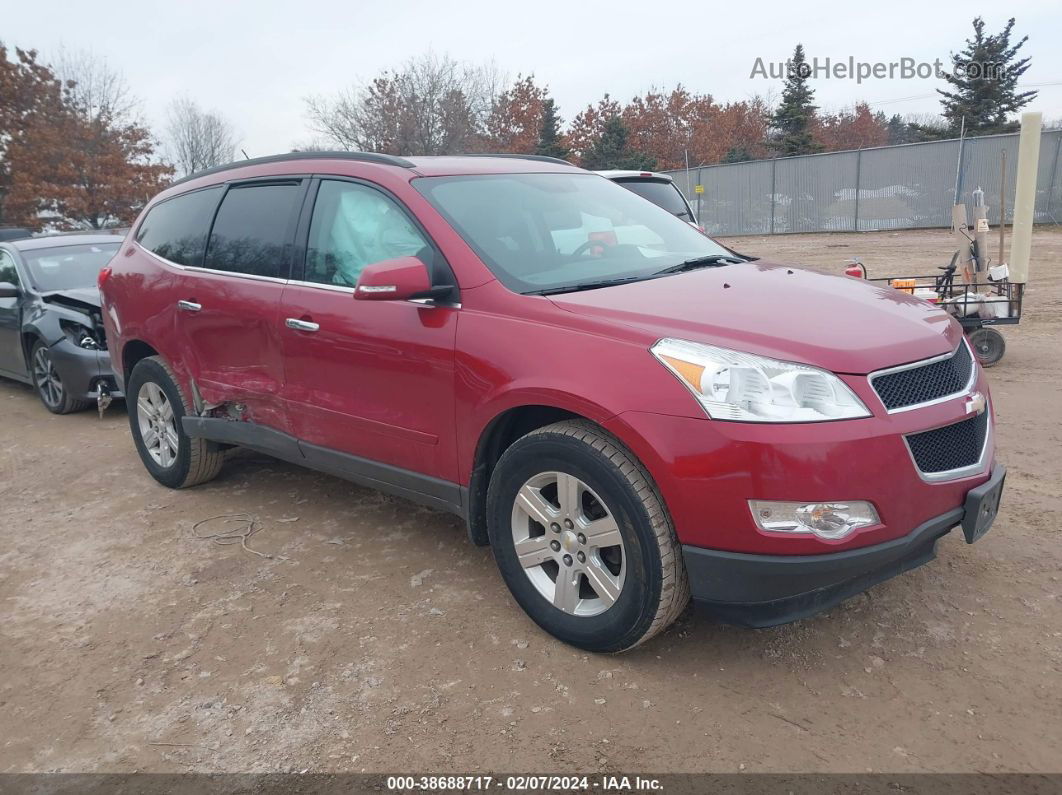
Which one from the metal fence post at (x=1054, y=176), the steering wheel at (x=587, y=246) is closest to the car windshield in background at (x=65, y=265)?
the steering wheel at (x=587, y=246)

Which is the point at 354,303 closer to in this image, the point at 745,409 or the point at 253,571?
the point at 253,571

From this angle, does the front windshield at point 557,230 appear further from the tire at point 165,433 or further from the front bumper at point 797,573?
the tire at point 165,433

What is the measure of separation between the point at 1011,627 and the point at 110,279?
17.4 feet

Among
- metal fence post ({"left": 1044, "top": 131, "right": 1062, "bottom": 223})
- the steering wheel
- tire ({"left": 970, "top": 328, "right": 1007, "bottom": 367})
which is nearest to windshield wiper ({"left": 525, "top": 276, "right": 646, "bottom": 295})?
the steering wheel

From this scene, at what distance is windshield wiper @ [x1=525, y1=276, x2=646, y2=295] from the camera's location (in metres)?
3.16

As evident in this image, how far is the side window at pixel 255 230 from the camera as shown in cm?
405

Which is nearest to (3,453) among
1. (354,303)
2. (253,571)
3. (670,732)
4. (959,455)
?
(253,571)

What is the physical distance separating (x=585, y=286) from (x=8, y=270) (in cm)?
723

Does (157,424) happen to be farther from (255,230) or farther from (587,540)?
(587,540)

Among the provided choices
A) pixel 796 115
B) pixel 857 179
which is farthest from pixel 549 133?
pixel 857 179

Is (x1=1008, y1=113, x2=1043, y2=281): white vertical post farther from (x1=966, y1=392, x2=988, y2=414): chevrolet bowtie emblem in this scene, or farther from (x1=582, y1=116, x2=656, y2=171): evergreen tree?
(x1=582, y1=116, x2=656, y2=171): evergreen tree

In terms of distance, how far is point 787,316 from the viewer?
9.27 feet

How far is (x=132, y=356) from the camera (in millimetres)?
5242

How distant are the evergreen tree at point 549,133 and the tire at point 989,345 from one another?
3889cm
